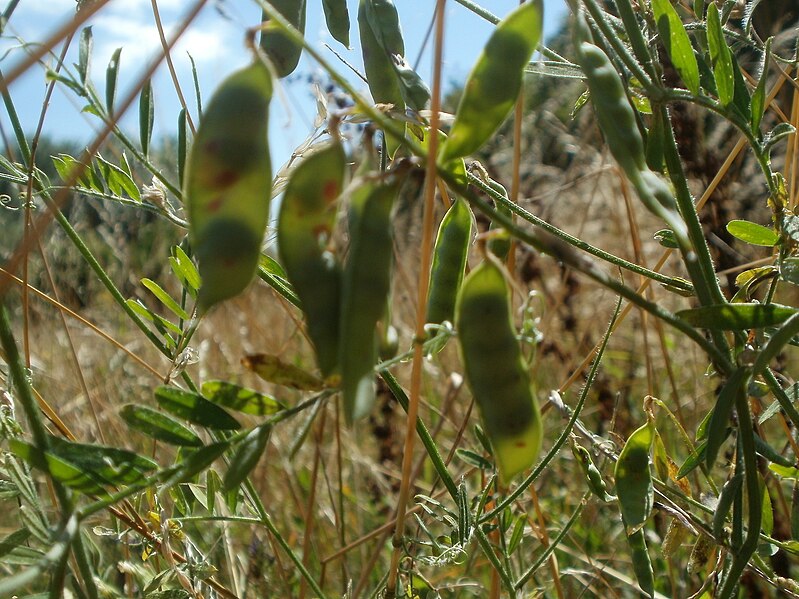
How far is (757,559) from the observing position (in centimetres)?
82

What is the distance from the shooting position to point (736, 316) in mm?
592

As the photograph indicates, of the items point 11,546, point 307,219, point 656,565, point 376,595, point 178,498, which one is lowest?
point 656,565

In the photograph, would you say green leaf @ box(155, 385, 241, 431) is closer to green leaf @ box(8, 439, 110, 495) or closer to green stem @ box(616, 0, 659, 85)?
green leaf @ box(8, 439, 110, 495)

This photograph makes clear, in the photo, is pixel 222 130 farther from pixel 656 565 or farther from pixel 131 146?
pixel 656 565

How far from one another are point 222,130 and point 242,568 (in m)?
1.05

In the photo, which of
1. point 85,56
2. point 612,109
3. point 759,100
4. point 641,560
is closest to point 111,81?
point 85,56

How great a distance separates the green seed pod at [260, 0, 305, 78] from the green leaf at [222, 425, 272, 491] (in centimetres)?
31

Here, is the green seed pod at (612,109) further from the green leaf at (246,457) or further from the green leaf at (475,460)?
the green leaf at (475,460)

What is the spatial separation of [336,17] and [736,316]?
453 millimetres

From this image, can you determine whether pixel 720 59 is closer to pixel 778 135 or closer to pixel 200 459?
pixel 778 135

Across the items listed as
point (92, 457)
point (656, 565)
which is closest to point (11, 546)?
point (92, 457)

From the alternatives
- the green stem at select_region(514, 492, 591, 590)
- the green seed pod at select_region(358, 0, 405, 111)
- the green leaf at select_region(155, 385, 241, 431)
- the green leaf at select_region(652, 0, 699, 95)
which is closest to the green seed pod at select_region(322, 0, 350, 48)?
the green seed pod at select_region(358, 0, 405, 111)

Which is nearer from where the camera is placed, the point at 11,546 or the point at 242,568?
the point at 11,546

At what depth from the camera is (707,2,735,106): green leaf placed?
66cm
